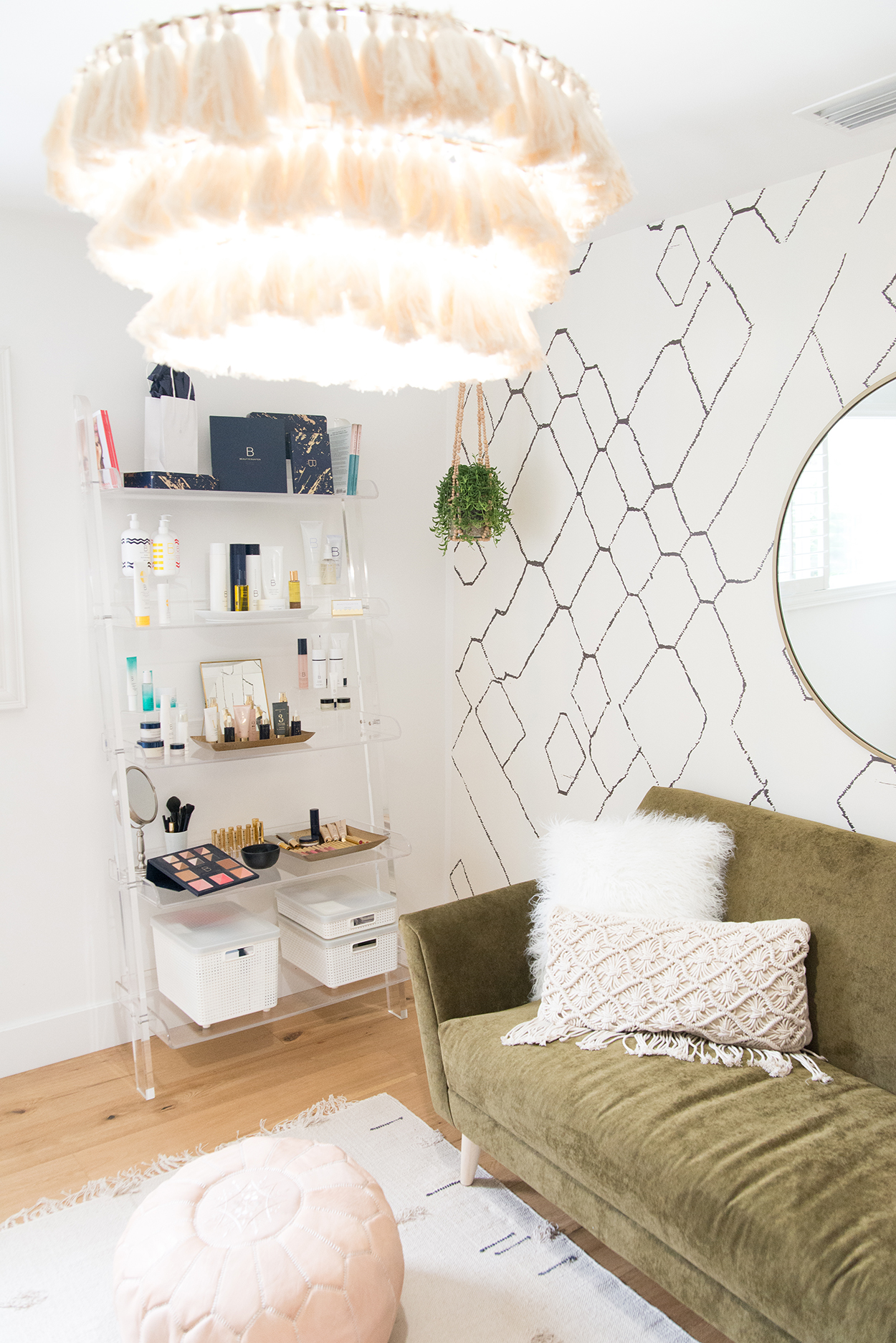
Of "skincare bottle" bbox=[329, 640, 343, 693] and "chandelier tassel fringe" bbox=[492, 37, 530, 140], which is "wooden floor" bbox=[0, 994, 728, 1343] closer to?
"skincare bottle" bbox=[329, 640, 343, 693]

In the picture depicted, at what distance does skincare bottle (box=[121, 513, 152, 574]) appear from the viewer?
9.22 feet

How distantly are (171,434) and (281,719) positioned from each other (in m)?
0.93

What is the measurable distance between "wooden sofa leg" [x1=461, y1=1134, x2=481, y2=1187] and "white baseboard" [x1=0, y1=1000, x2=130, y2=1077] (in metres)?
1.33

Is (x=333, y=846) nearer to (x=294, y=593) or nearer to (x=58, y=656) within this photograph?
(x=294, y=593)

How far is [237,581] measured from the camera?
298 cm

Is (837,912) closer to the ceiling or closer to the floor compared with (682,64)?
closer to the floor

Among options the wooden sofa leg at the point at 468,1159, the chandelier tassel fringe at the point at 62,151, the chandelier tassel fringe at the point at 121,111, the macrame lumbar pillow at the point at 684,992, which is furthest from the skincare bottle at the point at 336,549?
the chandelier tassel fringe at the point at 121,111

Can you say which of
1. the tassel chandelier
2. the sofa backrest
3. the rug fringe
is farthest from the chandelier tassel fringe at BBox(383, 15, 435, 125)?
the rug fringe

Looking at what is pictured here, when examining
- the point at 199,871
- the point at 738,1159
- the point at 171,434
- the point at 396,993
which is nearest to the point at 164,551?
the point at 171,434

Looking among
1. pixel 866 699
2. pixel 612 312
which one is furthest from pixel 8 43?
pixel 866 699

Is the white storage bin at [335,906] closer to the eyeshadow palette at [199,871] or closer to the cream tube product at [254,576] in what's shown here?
the eyeshadow palette at [199,871]

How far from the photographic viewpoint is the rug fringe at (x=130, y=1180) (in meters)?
2.26

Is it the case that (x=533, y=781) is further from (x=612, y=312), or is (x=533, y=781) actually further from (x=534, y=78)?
(x=534, y=78)

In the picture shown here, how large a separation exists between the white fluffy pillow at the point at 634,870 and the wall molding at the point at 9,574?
1.61 m
